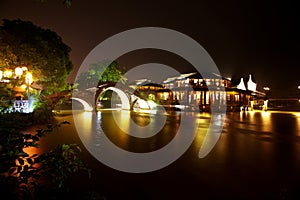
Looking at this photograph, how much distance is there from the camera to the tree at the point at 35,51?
17.4 metres

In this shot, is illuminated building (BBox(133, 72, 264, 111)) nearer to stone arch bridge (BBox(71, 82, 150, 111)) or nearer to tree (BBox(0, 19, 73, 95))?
stone arch bridge (BBox(71, 82, 150, 111))

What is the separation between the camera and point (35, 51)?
1880cm

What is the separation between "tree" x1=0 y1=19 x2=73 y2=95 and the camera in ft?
57.0

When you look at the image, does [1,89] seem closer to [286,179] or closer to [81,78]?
[286,179]

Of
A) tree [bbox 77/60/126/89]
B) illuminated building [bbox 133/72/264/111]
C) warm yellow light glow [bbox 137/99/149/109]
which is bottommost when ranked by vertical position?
warm yellow light glow [bbox 137/99/149/109]

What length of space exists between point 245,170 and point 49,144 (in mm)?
7203

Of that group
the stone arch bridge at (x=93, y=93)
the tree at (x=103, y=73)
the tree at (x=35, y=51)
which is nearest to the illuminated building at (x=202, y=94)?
the stone arch bridge at (x=93, y=93)

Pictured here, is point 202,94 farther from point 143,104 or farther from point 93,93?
point 93,93

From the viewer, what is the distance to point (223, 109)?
32.2 m

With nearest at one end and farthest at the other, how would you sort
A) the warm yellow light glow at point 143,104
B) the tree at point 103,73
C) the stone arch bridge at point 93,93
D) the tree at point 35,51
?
the tree at point 35,51, the stone arch bridge at point 93,93, the tree at point 103,73, the warm yellow light glow at point 143,104

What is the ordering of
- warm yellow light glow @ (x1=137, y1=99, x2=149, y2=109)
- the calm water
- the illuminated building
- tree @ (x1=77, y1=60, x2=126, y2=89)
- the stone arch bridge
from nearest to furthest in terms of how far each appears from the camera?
the calm water
the stone arch bridge
the illuminated building
tree @ (x1=77, y1=60, x2=126, y2=89)
warm yellow light glow @ (x1=137, y1=99, x2=149, y2=109)

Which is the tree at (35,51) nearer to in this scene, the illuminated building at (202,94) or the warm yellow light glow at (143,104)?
the illuminated building at (202,94)

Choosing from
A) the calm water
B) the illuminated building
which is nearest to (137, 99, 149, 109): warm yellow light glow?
→ the illuminated building

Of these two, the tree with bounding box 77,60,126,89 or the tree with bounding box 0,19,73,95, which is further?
the tree with bounding box 77,60,126,89
